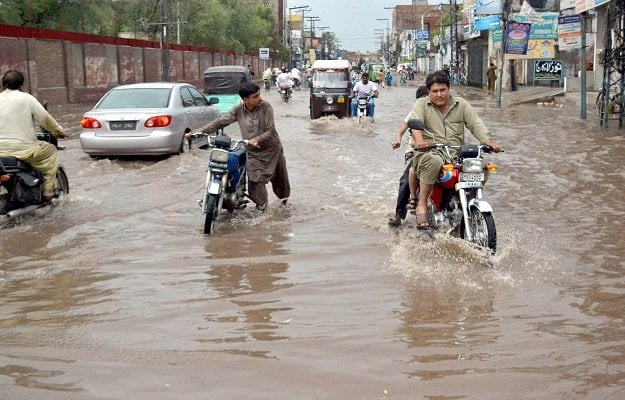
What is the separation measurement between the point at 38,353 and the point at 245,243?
3.43 meters

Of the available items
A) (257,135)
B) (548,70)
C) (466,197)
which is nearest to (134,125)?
(257,135)

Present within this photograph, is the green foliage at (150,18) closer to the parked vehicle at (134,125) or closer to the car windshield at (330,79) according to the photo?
the car windshield at (330,79)

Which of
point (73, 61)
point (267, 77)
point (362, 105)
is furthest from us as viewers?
point (267, 77)

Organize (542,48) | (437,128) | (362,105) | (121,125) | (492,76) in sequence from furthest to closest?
(492,76)
(542,48)
(362,105)
(121,125)
(437,128)

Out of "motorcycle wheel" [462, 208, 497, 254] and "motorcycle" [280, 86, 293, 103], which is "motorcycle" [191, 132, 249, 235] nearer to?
"motorcycle wheel" [462, 208, 497, 254]

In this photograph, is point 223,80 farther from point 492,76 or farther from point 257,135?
point 257,135

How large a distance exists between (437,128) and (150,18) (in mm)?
53345

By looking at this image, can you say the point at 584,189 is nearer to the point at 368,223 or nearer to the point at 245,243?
the point at 368,223

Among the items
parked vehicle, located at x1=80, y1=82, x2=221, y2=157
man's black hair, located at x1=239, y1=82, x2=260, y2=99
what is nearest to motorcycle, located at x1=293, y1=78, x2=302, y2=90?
parked vehicle, located at x1=80, y1=82, x2=221, y2=157

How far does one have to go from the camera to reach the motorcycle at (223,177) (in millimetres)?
8422

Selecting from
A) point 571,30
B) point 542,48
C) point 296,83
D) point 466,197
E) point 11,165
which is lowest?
point 466,197

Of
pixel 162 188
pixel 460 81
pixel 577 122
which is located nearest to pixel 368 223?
pixel 162 188

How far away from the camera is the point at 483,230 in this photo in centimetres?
688

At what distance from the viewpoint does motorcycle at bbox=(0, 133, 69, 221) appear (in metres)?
8.71
